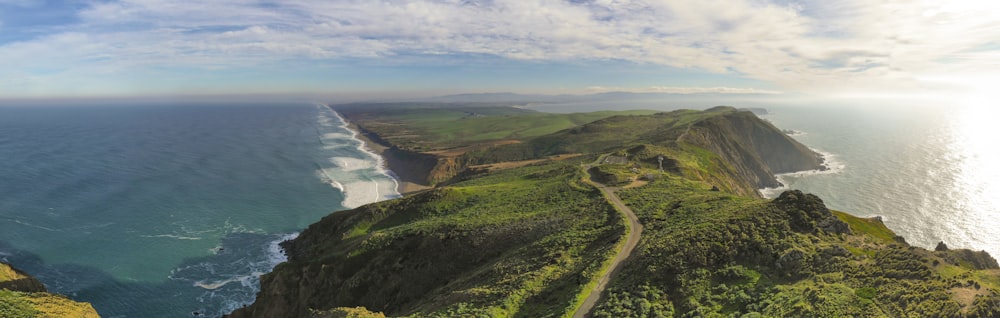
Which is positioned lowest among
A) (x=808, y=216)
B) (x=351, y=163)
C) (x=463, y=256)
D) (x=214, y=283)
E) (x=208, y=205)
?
(x=214, y=283)

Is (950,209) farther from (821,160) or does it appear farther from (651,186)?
(651,186)

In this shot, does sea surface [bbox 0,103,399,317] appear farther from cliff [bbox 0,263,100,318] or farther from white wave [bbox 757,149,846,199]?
white wave [bbox 757,149,846,199]

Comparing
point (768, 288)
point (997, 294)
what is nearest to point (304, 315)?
point (768, 288)

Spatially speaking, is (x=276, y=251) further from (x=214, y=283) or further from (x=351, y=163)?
(x=351, y=163)

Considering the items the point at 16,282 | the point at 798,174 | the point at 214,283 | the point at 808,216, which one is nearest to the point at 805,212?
the point at 808,216

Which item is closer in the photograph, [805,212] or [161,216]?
[805,212]

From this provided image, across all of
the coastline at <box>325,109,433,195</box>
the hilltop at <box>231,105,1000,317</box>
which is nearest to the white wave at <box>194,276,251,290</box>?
the hilltop at <box>231,105,1000,317</box>
